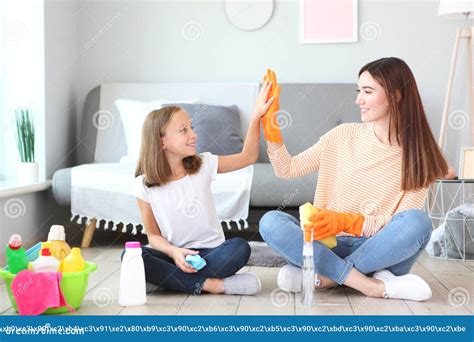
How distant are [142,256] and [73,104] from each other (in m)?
1.99

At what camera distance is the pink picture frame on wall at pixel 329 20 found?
3.97 m

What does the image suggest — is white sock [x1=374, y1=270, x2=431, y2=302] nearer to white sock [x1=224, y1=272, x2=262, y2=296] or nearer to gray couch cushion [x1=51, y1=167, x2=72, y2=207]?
white sock [x1=224, y1=272, x2=262, y2=296]

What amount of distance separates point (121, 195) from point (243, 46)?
1200mm

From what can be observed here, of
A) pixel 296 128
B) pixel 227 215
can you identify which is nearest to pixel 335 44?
pixel 296 128

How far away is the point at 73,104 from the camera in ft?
13.4

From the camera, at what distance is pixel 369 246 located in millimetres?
2270

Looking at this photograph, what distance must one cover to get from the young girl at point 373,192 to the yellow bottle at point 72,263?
22.2 inches

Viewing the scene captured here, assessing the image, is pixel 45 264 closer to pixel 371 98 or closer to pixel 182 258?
pixel 182 258

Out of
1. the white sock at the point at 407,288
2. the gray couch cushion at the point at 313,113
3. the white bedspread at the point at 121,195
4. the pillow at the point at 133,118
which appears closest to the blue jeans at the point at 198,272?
the white sock at the point at 407,288

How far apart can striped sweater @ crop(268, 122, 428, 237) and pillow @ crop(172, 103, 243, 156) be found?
1193 millimetres

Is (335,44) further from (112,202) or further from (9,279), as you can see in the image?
(9,279)

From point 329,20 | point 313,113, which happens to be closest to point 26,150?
point 313,113

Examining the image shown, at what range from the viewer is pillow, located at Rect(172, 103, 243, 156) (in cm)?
362

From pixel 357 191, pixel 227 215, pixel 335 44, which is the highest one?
pixel 335 44
